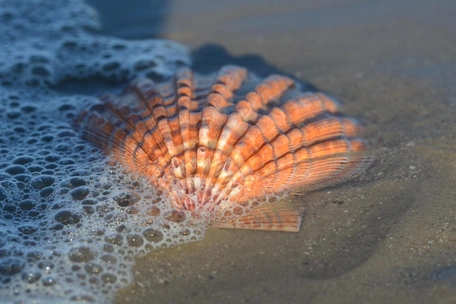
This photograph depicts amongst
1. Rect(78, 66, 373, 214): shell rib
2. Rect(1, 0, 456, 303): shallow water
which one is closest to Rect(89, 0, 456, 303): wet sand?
Rect(1, 0, 456, 303): shallow water

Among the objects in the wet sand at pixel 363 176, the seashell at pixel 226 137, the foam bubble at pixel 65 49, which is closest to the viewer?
the wet sand at pixel 363 176

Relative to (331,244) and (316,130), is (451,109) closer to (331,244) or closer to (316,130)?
(316,130)

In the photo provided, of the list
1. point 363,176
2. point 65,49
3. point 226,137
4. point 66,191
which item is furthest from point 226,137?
point 65,49

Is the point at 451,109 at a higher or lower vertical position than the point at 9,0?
lower

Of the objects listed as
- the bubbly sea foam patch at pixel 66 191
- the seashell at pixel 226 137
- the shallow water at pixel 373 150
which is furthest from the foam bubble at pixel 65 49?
the seashell at pixel 226 137

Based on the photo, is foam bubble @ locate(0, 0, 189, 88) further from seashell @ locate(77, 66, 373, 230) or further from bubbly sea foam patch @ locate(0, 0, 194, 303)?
seashell @ locate(77, 66, 373, 230)

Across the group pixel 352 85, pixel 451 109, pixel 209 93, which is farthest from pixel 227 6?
pixel 451 109

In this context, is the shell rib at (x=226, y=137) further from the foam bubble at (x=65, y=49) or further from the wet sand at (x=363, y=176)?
the foam bubble at (x=65, y=49)
